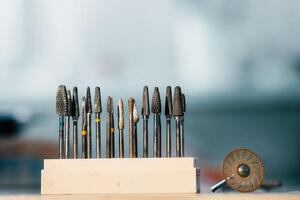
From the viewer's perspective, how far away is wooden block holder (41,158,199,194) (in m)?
1.38

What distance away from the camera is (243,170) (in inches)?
55.2

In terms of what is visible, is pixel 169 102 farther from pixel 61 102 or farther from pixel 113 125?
pixel 61 102

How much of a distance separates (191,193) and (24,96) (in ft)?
1.76

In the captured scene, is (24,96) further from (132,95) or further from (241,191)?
(241,191)

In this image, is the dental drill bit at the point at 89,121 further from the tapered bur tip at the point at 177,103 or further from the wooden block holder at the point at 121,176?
the tapered bur tip at the point at 177,103

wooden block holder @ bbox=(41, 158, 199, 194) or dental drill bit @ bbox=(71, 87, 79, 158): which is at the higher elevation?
dental drill bit @ bbox=(71, 87, 79, 158)

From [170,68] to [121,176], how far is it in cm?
35

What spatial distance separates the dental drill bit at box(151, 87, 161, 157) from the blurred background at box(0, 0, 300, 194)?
101mm

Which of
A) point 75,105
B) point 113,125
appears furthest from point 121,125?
point 75,105

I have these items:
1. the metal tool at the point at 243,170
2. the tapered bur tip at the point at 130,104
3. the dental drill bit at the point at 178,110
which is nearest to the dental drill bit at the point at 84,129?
the tapered bur tip at the point at 130,104

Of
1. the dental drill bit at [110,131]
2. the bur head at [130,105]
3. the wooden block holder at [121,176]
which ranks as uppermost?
the bur head at [130,105]

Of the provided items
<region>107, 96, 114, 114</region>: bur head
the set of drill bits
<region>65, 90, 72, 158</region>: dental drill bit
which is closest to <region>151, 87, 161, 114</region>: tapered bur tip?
the set of drill bits

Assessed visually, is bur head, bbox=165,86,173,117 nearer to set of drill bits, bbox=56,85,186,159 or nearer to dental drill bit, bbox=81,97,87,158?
set of drill bits, bbox=56,85,186,159

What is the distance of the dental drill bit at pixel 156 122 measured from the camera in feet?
4.78
